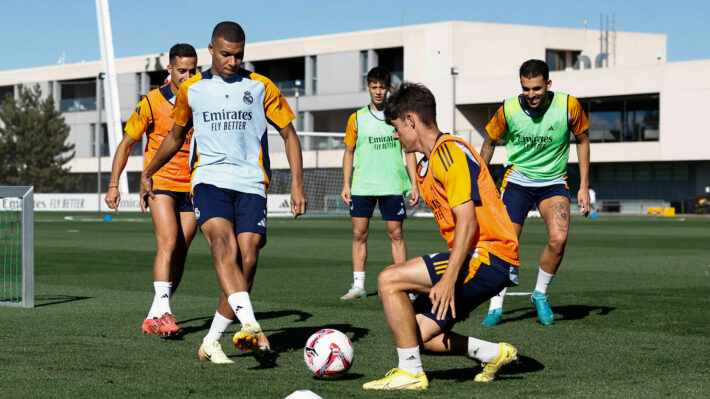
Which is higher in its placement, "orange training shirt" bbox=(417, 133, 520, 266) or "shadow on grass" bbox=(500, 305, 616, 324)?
"orange training shirt" bbox=(417, 133, 520, 266)

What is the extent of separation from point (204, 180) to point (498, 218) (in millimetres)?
2093

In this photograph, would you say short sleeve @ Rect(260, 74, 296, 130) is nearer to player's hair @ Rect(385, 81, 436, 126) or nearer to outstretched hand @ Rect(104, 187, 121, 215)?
player's hair @ Rect(385, 81, 436, 126)

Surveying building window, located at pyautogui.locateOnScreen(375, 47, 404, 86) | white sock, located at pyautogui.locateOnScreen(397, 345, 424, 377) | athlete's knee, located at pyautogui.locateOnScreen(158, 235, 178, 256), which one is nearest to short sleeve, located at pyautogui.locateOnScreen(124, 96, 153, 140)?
athlete's knee, located at pyautogui.locateOnScreen(158, 235, 178, 256)

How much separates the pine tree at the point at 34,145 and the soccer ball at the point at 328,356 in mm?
73665

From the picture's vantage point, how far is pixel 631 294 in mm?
10641

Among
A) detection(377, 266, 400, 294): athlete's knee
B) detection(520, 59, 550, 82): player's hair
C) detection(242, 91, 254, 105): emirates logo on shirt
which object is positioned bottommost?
detection(377, 266, 400, 294): athlete's knee

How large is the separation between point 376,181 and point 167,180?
335 cm

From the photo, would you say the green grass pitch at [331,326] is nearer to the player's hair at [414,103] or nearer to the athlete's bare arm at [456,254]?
the athlete's bare arm at [456,254]

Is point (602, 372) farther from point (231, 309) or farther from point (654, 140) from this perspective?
point (654, 140)

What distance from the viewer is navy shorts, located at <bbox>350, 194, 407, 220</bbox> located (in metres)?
10.7

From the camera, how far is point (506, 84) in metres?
61.2

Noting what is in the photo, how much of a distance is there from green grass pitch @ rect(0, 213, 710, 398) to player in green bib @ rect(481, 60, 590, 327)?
0.79 metres

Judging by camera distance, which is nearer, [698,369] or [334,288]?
[698,369]

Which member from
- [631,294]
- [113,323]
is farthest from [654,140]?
[113,323]
